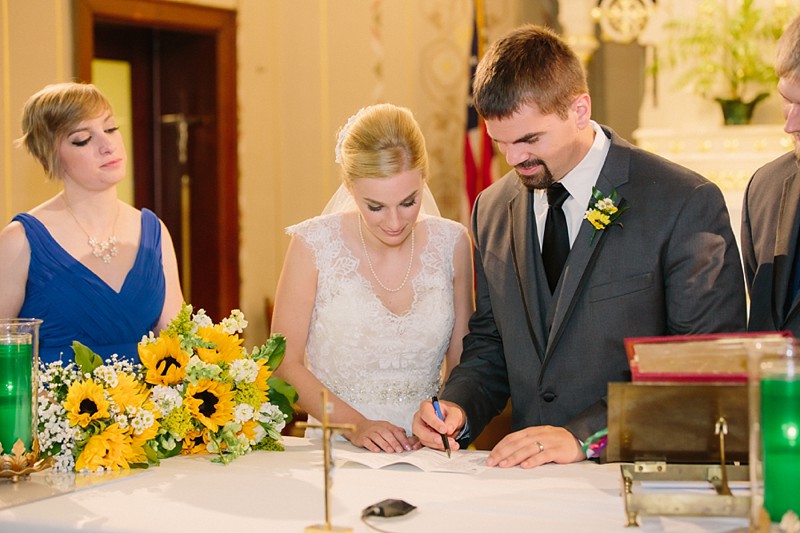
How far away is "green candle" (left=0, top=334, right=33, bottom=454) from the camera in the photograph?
252 cm

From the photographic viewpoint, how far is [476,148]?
770 centimetres

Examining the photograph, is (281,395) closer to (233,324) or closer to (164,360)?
(233,324)

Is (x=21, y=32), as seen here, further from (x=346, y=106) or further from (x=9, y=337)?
(x=9, y=337)

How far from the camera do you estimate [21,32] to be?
605cm

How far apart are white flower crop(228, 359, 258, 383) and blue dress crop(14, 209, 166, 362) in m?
1.36

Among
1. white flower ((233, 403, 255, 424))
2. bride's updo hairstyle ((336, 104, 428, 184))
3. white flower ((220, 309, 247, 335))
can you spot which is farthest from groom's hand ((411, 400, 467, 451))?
bride's updo hairstyle ((336, 104, 428, 184))

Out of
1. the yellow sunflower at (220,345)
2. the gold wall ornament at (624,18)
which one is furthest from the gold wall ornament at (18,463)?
the gold wall ornament at (624,18)

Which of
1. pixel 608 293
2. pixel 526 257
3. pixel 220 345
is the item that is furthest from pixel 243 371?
pixel 608 293

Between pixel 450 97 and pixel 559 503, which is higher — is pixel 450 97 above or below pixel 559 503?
above

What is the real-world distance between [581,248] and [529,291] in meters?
0.22

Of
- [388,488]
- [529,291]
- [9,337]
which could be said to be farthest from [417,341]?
[9,337]

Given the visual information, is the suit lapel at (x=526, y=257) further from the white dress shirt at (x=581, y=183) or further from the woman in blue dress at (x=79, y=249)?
the woman in blue dress at (x=79, y=249)

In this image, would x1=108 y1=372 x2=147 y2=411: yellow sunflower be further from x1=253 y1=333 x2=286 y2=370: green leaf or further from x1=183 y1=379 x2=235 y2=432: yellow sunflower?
x1=253 y1=333 x2=286 y2=370: green leaf

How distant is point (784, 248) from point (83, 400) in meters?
2.09
